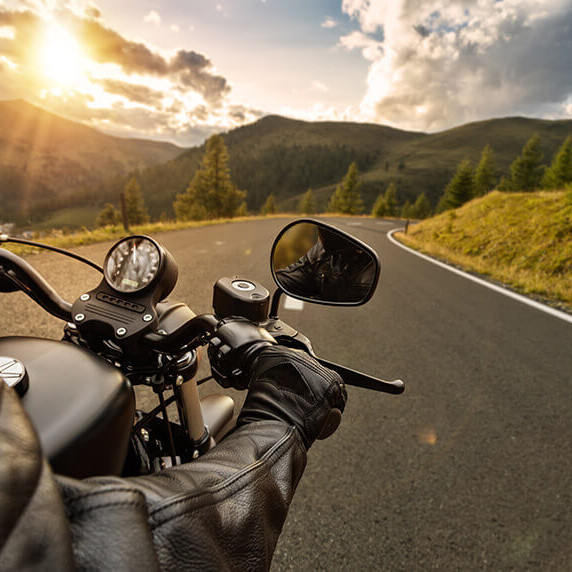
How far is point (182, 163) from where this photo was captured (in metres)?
143

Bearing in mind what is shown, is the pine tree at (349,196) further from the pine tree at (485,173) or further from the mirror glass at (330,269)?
the mirror glass at (330,269)

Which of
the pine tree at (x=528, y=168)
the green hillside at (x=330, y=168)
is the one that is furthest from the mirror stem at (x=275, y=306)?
the green hillside at (x=330, y=168)

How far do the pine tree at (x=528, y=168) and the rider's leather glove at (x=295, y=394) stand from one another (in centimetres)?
5936

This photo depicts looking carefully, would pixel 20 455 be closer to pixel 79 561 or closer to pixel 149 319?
pixel 79 561

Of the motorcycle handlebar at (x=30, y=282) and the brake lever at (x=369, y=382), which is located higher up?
the motorcycle handlebar at (x=30, y=282)

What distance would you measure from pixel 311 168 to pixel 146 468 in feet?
581

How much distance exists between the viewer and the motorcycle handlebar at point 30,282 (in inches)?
40.4

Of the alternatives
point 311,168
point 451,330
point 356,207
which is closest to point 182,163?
point 311,168

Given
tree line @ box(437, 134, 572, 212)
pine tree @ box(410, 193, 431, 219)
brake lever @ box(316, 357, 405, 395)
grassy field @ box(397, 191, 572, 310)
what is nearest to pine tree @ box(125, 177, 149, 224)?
grassy field @ box(397, 191, 572, 310)

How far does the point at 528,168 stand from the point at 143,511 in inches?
2518

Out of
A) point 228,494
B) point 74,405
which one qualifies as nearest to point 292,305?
point 74,405

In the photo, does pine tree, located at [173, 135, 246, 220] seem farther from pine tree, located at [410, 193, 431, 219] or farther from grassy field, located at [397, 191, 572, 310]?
pine tree, located at [410, 193, 431, 219]

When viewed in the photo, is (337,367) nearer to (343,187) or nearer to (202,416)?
(202,416)

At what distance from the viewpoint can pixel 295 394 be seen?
923mm
